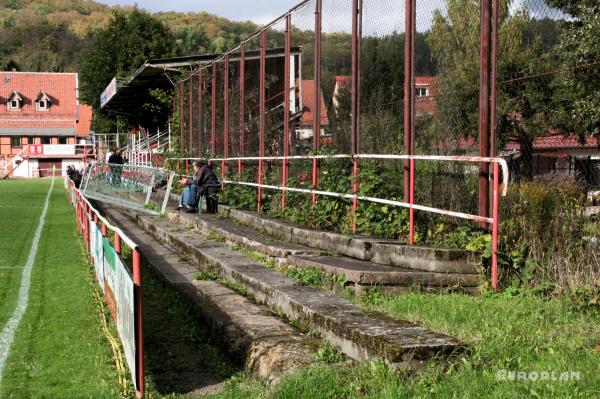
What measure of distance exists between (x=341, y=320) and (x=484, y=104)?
308 cm

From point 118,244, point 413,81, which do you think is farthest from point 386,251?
point 118,244

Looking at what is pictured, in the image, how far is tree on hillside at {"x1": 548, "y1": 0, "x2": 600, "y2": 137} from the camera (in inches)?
281

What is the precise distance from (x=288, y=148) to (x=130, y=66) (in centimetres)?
5006

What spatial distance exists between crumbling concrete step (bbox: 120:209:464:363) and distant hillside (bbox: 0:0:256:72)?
77.4m

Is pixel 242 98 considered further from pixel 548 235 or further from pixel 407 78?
pixel 548 235

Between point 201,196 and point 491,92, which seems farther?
point 201,196

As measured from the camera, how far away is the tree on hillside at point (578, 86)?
7.14 meters

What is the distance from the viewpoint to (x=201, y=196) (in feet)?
52.6

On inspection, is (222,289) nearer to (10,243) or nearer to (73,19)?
(10,243)

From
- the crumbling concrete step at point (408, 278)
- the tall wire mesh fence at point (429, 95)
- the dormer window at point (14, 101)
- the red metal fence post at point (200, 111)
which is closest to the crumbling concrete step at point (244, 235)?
the tall wire mesh fence at point (429, 95)

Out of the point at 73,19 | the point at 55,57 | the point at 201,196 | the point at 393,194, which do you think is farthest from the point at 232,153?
the point at 73,19

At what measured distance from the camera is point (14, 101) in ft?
263

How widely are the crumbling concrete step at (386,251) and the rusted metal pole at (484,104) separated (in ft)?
1.99

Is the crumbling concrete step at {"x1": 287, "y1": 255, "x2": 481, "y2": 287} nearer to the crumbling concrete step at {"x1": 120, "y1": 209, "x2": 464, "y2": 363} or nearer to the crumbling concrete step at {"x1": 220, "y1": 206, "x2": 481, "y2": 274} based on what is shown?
the crumbling concrete step at {"x1": 220, "y1": 206, "x2": 481, "y2": 274}
